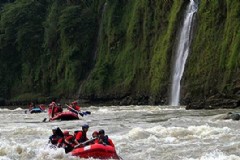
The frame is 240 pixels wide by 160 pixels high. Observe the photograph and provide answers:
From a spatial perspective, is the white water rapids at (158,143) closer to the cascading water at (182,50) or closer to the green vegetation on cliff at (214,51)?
the green vegetation on cliff at (214,51)

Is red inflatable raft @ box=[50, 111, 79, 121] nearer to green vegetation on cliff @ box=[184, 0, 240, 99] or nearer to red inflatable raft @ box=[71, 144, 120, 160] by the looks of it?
green vegetation on cliff @ box=[184, 0, 240, 99]

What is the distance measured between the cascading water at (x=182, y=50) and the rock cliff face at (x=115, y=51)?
1055 millimetres

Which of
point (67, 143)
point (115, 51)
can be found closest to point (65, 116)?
point (67, 143)

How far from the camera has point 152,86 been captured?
59531 mm

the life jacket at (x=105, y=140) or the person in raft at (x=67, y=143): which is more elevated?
the life jacket at (x=105, y=140)

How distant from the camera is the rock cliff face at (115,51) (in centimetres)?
4947

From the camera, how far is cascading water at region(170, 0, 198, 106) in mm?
53531

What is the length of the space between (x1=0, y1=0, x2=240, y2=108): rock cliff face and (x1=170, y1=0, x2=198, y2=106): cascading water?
3.46 feet

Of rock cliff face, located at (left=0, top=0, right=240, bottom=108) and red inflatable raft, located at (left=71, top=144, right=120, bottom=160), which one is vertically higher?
rock cliff face, located at (left=0, top=0, right=240, bottom=108)

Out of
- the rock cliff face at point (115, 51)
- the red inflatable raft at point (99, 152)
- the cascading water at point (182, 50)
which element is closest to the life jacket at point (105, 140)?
the red inflatable raft at point (99, 152)

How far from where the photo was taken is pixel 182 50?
178 ft

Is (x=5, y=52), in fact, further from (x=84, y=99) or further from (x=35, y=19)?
(x=84, y=99)

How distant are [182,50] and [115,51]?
19.4m

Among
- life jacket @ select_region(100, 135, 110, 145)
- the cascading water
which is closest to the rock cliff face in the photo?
the cascading water
